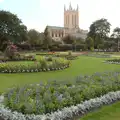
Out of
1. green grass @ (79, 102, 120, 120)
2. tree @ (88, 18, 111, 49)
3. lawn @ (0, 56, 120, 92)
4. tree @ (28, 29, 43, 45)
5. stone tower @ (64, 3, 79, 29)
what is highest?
stone tower @ (64, 3, 79, 29)

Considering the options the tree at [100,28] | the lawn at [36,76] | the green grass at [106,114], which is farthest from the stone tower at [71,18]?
the green grass at [106,114]

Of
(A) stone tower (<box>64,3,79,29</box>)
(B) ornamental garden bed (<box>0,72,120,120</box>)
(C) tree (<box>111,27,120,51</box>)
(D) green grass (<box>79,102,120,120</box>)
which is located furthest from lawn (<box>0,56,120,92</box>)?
(A) stone tower (<box>64,3,79,29</box>)

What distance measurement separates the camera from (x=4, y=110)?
17.0ft

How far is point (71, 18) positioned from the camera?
116 m

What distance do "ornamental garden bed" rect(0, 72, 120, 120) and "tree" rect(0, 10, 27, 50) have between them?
3738cm

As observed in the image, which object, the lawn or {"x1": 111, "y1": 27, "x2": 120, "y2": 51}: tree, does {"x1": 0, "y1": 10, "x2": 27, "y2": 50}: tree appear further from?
the lawn

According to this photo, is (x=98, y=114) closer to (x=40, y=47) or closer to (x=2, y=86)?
(x=2, y=86)

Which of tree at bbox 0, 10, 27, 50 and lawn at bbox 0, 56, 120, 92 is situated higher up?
tree at bbox 0, 10, 27, 50

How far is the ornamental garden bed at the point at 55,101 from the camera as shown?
16.2 ft

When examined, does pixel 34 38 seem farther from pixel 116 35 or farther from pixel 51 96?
pixel 51 96

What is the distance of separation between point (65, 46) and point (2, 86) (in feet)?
134

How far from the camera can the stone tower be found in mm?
115812

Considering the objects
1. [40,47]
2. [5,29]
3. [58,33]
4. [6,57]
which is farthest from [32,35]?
[58,33]

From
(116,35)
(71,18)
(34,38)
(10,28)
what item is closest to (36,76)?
(10,28)
